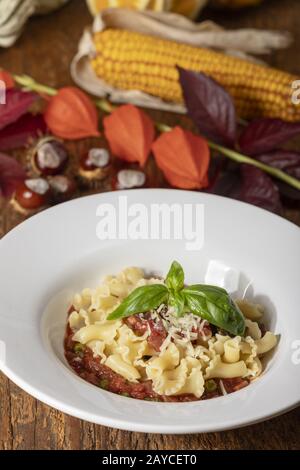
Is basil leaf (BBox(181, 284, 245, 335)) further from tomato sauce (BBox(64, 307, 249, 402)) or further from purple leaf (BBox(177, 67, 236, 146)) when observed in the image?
purple leaf (BBox(177, 67, 236, 146))

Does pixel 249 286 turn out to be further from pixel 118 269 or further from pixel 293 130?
pixel 293 130

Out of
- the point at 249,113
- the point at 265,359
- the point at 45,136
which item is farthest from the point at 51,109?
the point at 265,359

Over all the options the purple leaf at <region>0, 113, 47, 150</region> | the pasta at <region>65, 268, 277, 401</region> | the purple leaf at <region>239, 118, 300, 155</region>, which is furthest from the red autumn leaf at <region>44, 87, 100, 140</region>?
the pasta at <region>65, 268, 277, 401</region>

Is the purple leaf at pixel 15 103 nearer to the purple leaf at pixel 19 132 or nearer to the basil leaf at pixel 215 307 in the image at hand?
the purple leaf at pixel 19 132

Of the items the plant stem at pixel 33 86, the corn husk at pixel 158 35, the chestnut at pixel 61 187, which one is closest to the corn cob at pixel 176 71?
the corn husk at pixel 158 35

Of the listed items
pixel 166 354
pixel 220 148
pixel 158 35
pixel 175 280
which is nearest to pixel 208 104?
pixel 220 148

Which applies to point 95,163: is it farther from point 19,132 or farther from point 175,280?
point 175,280
